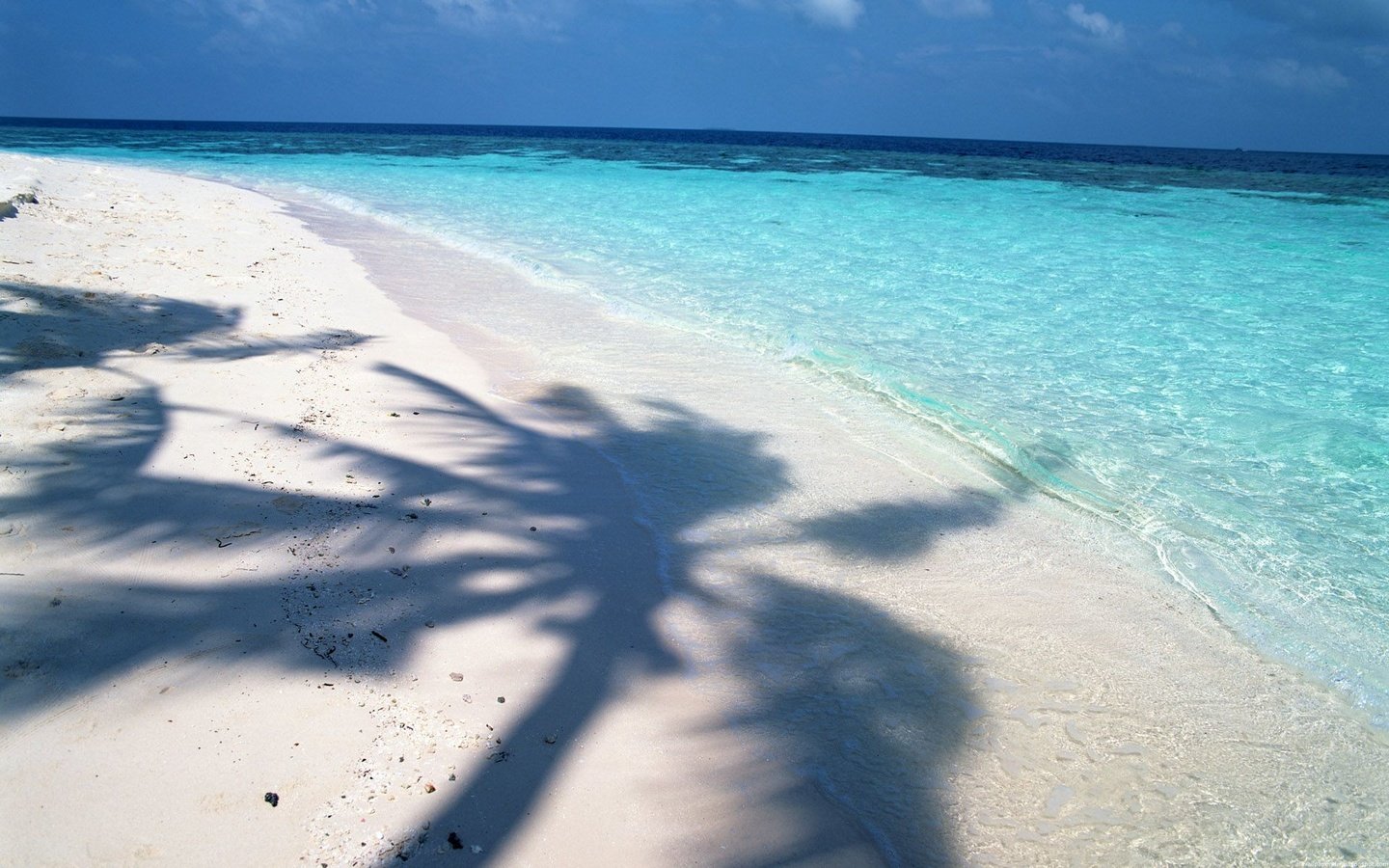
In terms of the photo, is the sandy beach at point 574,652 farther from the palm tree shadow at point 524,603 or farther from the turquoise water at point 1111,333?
the turquoise water at point 1111,333

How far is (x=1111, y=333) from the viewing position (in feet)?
24.8

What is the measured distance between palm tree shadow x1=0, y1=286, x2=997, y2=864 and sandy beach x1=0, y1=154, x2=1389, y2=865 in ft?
0.05

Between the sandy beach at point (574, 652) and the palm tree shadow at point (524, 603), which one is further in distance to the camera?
the palm tree shadow at point (524, 603)

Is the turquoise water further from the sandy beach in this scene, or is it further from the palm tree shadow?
the palm tree shadow

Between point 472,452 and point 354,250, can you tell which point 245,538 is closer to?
point 472,452

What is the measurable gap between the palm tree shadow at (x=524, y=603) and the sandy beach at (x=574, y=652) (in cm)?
1

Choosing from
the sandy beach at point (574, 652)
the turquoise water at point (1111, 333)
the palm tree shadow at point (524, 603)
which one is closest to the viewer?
the sandy beach at point (574, 652)

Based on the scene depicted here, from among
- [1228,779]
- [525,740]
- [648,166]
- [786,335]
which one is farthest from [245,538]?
[648,166]

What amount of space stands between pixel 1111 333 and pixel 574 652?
6.82 m

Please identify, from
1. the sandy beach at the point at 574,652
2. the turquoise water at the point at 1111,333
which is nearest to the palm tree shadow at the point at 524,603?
the sandy beach at the point at 574,652

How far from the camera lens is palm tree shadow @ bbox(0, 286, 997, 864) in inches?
87.5

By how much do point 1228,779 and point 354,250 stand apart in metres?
10.9

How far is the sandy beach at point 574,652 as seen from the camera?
2.00 meters

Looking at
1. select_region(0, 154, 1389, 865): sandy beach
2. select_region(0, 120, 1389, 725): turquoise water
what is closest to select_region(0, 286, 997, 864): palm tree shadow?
select_region(0, 154, 1389, 865): sandy beach
